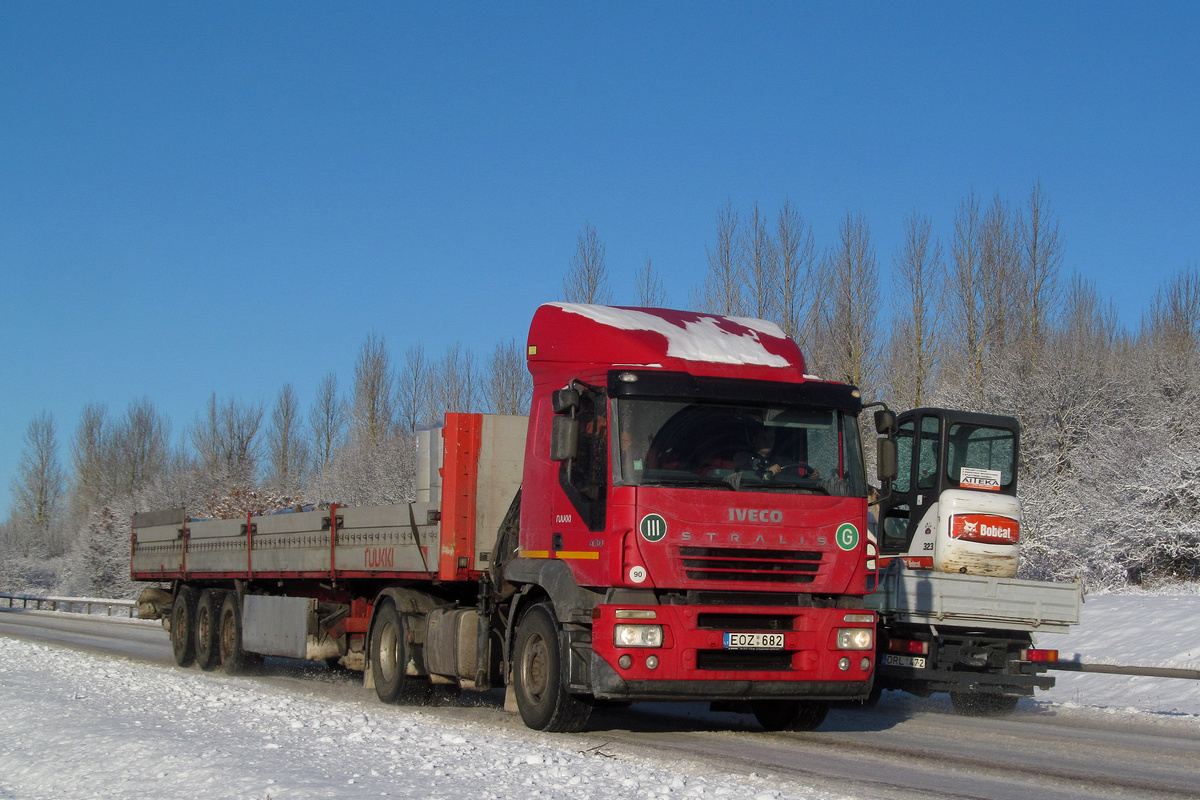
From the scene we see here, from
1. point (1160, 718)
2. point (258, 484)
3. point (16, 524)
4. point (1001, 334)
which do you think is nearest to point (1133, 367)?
point (1001, 334)

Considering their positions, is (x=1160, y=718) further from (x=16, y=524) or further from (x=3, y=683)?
(x=16, y=524)

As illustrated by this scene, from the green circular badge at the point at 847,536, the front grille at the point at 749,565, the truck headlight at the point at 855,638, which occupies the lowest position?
the truck headlight at the point at 855,638

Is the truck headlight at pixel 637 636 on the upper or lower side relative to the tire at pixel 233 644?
upper

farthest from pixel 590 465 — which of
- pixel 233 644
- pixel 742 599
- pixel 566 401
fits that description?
pixel 233 644

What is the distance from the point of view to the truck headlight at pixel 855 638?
30.4 feet

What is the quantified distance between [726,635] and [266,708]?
4.47 m

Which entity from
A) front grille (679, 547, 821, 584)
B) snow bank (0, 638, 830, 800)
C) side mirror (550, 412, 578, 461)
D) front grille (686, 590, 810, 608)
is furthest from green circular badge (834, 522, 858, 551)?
snow bank (0, 638, 830, 800)

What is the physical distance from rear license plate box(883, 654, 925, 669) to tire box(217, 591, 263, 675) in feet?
28.9

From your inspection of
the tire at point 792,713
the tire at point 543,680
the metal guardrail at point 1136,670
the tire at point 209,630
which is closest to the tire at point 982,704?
the metal guardrail at point 1136,670

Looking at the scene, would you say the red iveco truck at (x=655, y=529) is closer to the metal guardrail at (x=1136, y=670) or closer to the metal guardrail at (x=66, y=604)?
the metal guardrail at (x=1136, y=670)

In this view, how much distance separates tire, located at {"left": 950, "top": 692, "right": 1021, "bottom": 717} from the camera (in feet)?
41.0

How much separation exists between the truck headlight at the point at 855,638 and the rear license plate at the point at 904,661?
8.68ft

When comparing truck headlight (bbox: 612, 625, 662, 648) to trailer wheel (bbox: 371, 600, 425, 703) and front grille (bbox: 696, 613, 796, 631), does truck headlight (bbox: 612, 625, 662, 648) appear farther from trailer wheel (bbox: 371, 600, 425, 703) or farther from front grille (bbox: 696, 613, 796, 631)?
trailer wheel (bbox: 371, 600, 425, 703)

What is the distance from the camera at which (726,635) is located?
29.1ft
